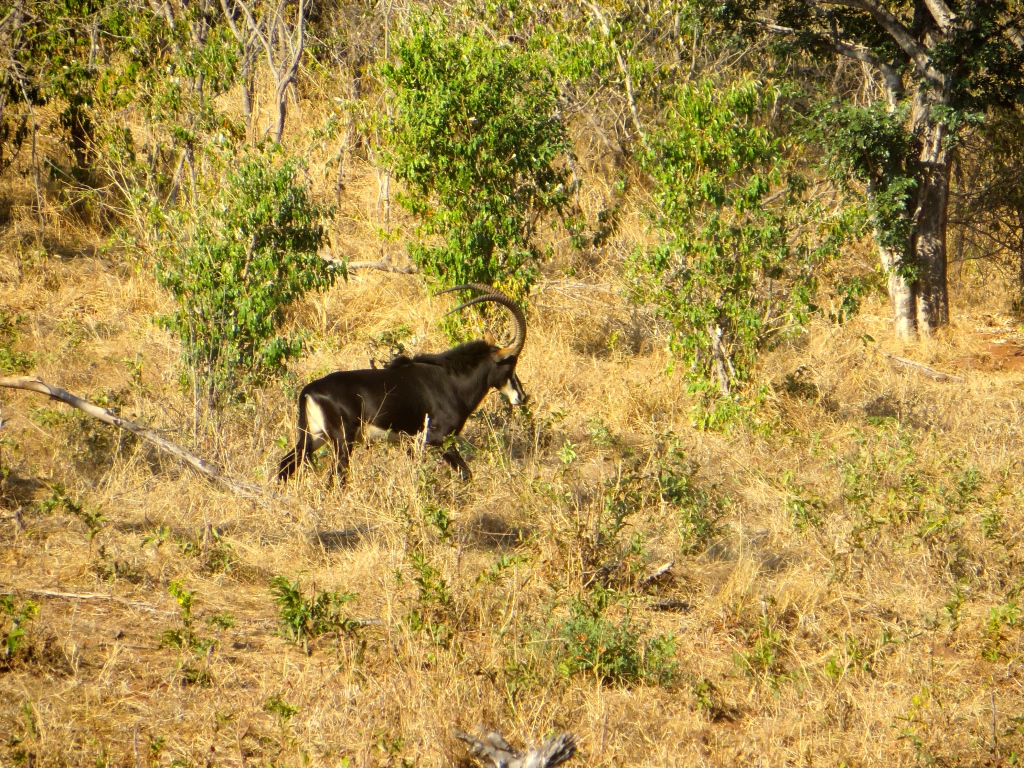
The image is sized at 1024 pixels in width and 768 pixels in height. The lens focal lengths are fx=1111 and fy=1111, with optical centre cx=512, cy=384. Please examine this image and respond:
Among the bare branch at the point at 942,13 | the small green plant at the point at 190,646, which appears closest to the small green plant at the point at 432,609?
the small green plant at the point at 190,646

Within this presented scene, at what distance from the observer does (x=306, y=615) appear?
17.6ft

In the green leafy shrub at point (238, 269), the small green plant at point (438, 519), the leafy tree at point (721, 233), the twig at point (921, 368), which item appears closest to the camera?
the small green plant at point (438, 519)

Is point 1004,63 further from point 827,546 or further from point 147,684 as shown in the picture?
point 147,684

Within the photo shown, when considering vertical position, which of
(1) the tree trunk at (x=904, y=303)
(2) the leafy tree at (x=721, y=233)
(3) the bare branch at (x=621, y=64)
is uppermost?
(3) the bare branch at (x=621, y=64)

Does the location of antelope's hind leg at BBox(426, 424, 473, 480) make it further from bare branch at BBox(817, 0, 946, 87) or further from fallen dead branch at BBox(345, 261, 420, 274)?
bare branch at BBox(817, 0, 946, 87)

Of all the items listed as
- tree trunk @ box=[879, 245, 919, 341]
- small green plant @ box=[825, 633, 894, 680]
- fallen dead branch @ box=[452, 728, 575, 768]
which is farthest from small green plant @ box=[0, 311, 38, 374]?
tree trunk @ box=[879, 245, 919, 341]

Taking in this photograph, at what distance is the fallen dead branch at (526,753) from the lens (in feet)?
12.5

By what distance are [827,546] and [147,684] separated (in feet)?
13.0

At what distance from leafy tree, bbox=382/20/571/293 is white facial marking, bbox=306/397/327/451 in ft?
7.58

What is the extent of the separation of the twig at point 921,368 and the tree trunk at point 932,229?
0.83 meters

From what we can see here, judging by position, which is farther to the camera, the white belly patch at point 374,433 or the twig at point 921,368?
the twig at point 921,368

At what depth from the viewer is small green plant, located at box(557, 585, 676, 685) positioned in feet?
17.1

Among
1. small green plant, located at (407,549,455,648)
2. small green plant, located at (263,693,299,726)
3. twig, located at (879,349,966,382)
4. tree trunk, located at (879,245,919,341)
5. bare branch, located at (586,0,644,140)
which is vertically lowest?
small green plant, located at (263,693,299,726)

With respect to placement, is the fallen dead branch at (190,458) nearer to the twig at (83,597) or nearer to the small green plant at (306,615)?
the twig at (83,597)
